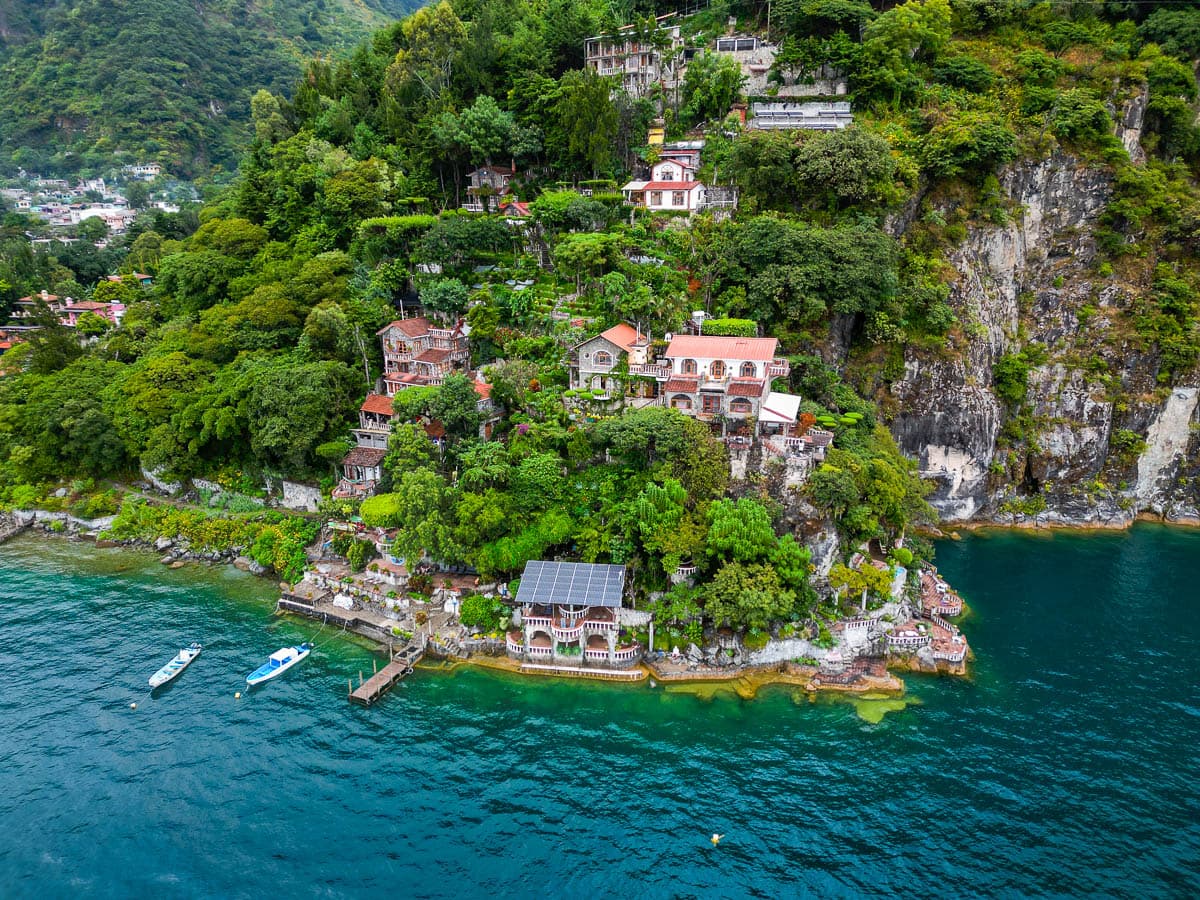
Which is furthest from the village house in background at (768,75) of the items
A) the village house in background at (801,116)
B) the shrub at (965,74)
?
the shrub at (965,74)

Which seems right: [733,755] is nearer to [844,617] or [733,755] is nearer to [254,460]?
[844,617]

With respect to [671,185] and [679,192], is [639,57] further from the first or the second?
[679,192]

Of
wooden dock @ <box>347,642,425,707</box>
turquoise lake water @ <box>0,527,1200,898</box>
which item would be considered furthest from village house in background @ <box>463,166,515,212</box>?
wooden dock @ <box>347,642,425,707</box>

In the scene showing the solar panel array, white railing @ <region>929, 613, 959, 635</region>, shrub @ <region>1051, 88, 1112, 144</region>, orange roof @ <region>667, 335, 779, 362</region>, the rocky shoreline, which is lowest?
the rocky shoreline

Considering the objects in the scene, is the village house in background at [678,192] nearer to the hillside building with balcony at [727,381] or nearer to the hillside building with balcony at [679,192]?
the hillside building with balcony at [679,192]

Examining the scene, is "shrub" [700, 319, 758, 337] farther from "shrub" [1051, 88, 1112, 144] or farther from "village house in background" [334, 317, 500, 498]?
"shrub" [1051, 88, 1112, 144]

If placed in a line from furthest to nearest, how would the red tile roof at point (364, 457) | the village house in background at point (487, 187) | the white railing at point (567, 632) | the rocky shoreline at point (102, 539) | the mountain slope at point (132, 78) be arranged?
1. the mountain slope at point (132, 78)
2. the village house in background at point (487, 187)
3. the rocky shoreline at point (102, 539)
4. the red tile roof at point (364, 457)
5. the white railing at point (567, 632)
